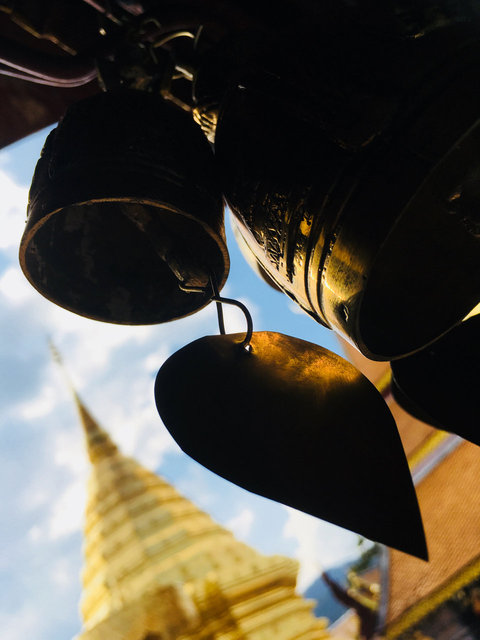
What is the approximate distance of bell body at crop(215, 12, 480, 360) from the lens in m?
0.50

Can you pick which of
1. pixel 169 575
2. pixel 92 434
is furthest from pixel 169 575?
pixel 92 434

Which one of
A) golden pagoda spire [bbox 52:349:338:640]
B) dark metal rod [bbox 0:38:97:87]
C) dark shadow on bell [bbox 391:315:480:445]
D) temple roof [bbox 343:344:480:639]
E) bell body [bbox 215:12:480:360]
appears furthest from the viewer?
temple roof [bbox 343:344:480:639]

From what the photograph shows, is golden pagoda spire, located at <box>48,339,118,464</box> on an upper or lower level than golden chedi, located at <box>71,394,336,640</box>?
lower

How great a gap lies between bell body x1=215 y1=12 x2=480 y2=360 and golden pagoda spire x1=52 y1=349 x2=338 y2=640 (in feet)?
8.99

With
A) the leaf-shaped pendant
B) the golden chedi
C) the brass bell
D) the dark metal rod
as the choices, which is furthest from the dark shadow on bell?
the golden chedi

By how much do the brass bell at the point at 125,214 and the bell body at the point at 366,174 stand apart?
3.4 inches

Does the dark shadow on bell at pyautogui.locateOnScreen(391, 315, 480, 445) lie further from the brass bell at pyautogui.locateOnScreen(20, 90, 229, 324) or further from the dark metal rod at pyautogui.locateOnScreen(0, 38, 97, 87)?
the dark metal rod at pyautogui.locateOnScreen(0, 38, 97, 87)

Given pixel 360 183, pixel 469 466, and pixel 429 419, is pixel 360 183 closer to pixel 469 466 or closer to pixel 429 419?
pixel 429 419

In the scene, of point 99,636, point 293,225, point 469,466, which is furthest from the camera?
point 469,466

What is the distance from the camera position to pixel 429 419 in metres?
0.93

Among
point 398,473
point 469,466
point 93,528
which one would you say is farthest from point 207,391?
point 469,466

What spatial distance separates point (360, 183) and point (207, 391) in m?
0.41

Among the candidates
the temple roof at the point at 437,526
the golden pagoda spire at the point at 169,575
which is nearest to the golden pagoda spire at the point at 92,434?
the golden pagoda spire at the point at 169,575

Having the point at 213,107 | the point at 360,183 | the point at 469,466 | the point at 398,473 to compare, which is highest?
the point at 360,183
